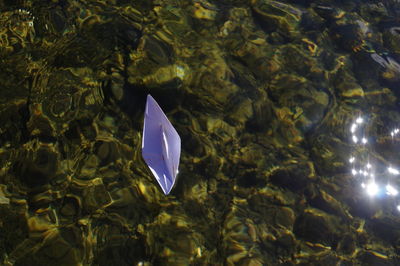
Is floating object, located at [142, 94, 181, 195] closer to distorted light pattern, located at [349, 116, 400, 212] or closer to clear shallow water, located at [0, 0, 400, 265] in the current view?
clear shallow water, located at [0, 0, 400, 265]

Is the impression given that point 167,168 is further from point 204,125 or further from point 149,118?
point 204,125

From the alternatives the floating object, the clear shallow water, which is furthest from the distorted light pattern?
the floating object

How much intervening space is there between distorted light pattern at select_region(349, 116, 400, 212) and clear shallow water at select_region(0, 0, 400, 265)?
0.01 m

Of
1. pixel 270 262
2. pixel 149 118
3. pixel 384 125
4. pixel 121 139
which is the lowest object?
pixel 270 262

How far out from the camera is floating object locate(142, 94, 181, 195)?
2.24 metres

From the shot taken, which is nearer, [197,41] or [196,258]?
[196,258]

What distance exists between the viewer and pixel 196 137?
9.81 feet

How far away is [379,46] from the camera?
3.95 m

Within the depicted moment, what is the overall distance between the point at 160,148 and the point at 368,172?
5.71ft

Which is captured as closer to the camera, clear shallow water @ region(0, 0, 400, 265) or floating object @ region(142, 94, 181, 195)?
floating object @ region(142, 94, 181, 195)

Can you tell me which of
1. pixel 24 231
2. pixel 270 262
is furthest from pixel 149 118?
pixel 270 262

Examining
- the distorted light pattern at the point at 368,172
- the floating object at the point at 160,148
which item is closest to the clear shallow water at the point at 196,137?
the distorted light pattern at the point at 368,172

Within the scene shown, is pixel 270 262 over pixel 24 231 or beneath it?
beneath

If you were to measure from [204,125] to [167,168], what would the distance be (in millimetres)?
848
